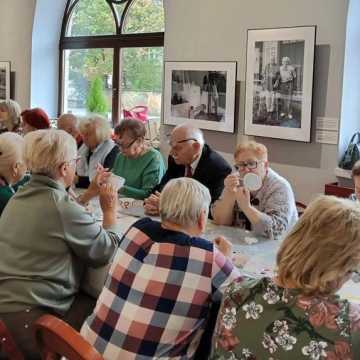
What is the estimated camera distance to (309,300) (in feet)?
4.50

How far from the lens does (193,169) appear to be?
3.37 m

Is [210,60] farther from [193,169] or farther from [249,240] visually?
[249,240]

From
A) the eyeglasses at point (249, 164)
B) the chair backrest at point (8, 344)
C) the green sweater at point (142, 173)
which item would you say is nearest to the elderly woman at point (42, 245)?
the chair backrest at point (8, 344)

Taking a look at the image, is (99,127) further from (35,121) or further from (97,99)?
(97,99)

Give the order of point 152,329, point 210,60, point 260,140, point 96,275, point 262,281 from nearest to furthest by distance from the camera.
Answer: point 262,281, point 152,329, point 96,275, point 260,140, point 210,60

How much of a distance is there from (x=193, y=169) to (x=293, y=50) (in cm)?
156

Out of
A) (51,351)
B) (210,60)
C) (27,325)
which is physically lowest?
(27,325)

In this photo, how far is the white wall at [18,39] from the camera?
7.31 meters

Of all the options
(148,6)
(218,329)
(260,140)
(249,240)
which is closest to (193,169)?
(249,240)

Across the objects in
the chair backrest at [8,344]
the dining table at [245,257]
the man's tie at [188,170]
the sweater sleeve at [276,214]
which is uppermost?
the man's tie at [188,170]

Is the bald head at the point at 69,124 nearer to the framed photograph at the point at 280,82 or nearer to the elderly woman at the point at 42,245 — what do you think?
the framed photograph at the point at 280,82

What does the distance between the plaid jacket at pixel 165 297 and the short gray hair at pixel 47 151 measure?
26.9 inches

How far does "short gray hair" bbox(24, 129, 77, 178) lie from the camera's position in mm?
2242

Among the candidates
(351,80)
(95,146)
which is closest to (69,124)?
(95,146)
